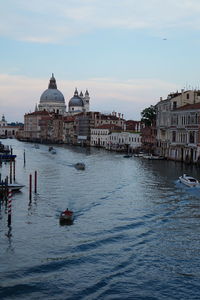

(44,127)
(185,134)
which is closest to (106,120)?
(44,127)

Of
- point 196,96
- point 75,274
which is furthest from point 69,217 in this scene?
point 196,96

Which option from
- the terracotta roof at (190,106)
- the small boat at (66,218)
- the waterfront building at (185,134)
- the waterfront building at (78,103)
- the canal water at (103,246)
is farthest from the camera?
→ the waterfront building at (78,103)

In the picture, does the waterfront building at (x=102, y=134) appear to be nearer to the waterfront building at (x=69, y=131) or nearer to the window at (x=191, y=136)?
the waterfront building at (x=69, y=131)

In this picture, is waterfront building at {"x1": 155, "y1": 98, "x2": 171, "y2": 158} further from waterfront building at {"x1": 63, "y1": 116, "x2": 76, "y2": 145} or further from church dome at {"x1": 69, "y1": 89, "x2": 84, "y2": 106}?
church dome at {"x1": 69, "y1": 89, "x2": 84, "y2": 106}

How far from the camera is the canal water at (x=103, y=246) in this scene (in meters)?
14.8

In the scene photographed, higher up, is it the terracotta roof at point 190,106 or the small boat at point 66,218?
the terracotta roof at point 190,106

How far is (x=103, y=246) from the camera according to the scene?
18703 millimetres

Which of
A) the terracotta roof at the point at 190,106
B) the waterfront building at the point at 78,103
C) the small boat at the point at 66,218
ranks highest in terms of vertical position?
the waterfront building at the point at 78,103

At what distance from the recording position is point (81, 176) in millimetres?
42562

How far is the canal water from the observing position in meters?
14.8

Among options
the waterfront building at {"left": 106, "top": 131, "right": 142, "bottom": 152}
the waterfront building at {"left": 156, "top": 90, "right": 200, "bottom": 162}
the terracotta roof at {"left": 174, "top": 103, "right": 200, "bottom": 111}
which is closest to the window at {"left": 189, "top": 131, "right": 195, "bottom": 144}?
the waterfront building at {"left": 156, "top": 90, "right": 200, "bottom": 162}

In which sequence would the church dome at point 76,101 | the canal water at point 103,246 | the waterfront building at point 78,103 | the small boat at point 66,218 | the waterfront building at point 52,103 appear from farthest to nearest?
the waterfront building at point 52,103, the church dome at point 76,101, the waterfront building at point 78,103, the small boat at point 66,218, the canal water at point 103,246

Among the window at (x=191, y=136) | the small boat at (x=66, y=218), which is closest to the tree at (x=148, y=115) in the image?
the window at (x=191, y=136)

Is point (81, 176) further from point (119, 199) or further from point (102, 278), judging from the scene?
point (102, 278)
